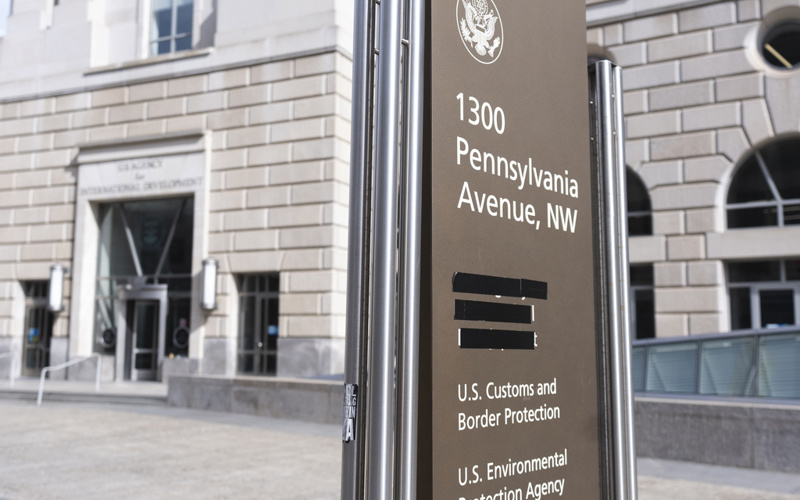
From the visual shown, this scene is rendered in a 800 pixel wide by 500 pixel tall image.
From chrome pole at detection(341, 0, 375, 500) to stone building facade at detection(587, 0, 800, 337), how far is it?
16460 mm

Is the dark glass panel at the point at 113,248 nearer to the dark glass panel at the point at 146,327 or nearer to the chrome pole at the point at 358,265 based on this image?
the dark glass panel at the point at 146,327

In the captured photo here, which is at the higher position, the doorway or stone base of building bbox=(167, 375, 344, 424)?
the doorway

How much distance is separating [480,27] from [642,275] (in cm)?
1715

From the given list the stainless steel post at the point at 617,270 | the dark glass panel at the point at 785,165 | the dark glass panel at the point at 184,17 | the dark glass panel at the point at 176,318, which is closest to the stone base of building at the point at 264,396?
the dark glass panel at the point at 176,318

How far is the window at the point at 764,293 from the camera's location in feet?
55.4

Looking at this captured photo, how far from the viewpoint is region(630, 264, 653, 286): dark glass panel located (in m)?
18.5

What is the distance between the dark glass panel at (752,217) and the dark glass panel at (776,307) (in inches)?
61.4

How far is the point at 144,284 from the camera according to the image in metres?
22.9

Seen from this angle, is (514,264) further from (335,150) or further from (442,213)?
(335,150)

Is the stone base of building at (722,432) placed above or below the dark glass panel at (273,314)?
below

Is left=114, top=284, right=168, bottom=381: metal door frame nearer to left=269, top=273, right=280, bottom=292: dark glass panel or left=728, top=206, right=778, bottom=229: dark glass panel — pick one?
left=269, top=273, right=280, bottom=292: dark glass panel

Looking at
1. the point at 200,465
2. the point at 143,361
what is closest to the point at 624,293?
the point at 200,465

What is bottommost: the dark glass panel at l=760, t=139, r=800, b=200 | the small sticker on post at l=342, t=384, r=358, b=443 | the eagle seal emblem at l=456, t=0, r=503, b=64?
the small sticker on post at l=342, t=384, r=358, b=443

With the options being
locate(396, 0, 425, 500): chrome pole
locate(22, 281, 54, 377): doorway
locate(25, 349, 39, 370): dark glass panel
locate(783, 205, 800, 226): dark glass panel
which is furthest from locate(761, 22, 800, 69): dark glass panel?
locate(25, 349, 39, 370): dark glass panel
